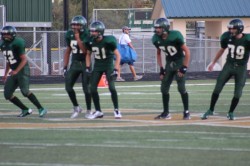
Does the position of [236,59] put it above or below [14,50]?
below

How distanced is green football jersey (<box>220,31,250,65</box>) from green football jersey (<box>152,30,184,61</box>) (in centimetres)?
72

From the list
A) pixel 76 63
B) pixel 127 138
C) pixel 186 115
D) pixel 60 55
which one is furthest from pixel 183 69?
pixel 60 55

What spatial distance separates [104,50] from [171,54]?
112 centimetres

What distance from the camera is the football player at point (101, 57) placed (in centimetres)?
1448

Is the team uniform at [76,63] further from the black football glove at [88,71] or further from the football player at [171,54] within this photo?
A: the football player at [171,54]

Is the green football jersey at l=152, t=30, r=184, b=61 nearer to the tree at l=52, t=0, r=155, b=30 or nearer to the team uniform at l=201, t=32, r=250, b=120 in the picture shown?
the team uniform at l=201, t=32, r=250, b=120

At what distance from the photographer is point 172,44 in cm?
1440

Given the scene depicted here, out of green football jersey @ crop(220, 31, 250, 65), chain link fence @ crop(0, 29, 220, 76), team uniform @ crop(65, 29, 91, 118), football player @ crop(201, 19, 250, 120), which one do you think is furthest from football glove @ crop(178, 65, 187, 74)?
chain link fence @ crop(0, 29, 220, 76)

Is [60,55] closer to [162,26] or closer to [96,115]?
[96,115]

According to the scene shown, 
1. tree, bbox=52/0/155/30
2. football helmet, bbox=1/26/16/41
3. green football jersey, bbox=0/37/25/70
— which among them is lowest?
green football jersey, bbox=0/37/25/70

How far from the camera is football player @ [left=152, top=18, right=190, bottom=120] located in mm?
14344

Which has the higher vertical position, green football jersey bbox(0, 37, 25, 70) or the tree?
the tree

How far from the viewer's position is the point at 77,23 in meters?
14.8

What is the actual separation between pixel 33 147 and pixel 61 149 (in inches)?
17.3
